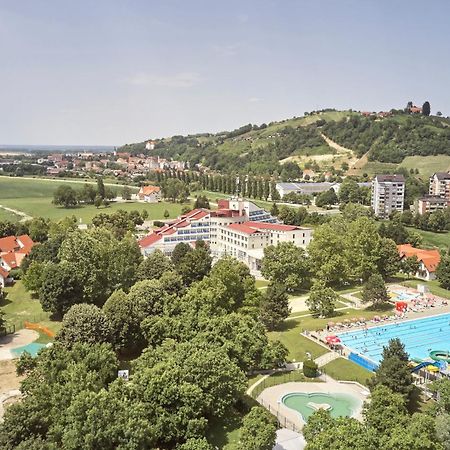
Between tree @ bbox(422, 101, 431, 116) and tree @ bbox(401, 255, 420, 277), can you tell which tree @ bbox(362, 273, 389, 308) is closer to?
tree @ bbox(401, 255, 420, 277)

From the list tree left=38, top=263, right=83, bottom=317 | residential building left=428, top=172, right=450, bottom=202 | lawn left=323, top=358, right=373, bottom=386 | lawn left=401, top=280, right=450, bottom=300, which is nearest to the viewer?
lawn left=323, top=358, right=373, bottom=386

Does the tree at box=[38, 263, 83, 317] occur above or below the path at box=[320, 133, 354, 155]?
below

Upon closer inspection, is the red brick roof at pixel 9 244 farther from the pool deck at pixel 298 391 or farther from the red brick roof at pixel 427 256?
the red brick roof at pixel 427 256

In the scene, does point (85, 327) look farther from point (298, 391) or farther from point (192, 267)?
point (192, 267)

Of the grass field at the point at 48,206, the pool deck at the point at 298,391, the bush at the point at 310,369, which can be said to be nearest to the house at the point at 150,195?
the grass field at the point at 48,206

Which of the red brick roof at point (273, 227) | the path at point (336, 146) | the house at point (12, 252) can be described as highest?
the path at point (336, 146)

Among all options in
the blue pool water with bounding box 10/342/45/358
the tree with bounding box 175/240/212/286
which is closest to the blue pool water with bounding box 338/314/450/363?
the tree with bounding box 175/240/212/286

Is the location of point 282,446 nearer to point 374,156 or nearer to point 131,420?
point 131,420

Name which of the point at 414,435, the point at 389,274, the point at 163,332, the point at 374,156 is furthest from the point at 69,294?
the point at 374,156
